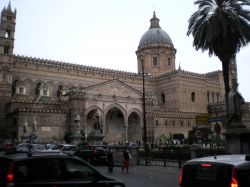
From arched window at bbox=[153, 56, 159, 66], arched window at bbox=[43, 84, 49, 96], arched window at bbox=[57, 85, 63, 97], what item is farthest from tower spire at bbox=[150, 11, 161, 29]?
arched window at bbox=[43, 84, 49, 96]

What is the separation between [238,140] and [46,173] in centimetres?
1078

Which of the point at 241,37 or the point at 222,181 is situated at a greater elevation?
the point at 241,37

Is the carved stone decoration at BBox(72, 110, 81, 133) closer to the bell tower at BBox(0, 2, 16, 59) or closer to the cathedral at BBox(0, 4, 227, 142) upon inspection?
the cathedral at BBox(0, 4, 227, 142)

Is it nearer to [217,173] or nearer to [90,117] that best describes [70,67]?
[90,117]

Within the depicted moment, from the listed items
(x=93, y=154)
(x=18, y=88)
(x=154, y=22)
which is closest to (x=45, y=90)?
(x=18, y=88)

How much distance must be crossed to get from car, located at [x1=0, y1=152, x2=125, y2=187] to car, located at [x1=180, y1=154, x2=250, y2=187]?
4.35ft

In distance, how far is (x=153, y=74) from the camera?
2655 inches

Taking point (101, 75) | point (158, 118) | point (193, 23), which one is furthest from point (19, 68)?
point (193, 23)

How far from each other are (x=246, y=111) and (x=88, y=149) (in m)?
45.3

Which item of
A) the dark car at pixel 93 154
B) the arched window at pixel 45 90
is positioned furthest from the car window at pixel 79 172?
the arched window at pixel 45 90

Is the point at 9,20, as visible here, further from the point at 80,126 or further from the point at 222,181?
the point at 222,181

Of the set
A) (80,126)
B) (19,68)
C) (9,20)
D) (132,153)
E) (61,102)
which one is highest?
(9,20)

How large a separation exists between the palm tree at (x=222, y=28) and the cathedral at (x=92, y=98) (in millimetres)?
10691

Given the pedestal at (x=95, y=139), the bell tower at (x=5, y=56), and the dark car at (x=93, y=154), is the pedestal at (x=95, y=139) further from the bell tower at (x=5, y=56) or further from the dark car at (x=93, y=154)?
the bell tower at (x=5, y=56)
